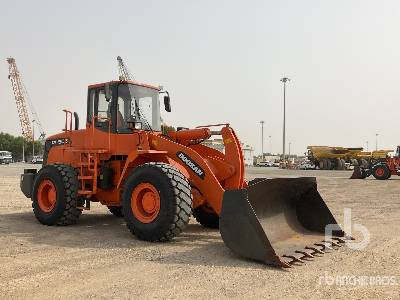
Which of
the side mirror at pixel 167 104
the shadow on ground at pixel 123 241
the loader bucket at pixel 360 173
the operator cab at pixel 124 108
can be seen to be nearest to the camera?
the shadow on ground at pixel 123 241

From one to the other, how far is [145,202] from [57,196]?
2.13 m

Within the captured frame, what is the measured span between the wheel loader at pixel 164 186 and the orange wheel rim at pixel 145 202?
0.05 ft

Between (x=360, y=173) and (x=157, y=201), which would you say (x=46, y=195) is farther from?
(x=360, y=173)

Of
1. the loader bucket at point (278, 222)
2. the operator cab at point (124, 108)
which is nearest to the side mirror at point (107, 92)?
the operator cab at point (124, 108)

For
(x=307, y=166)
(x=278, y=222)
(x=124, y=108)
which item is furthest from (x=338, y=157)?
(x=278, y=222)

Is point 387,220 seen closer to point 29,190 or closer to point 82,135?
point 82,135

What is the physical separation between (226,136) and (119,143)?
2113mm

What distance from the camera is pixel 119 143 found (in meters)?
8.27

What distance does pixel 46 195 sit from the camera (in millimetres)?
8820

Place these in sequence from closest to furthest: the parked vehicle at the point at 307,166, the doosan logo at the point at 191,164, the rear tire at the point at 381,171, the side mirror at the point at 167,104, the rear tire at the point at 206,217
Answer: the doosan logo at the point at 191,164
the rear tire at the point at 206,217
the side mirror at the point at 167,104
the rear tire at the point at 381,171
the parked vehicle at the point at 307,166

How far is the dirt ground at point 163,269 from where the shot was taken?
4.38 metres

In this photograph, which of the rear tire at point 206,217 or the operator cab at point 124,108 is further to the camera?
the operator cab at point 124,108

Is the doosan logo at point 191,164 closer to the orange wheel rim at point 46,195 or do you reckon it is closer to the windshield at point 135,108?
the windshield at point 135,108

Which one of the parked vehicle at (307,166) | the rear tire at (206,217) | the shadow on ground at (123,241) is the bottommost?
the shadow on ground at (123,241)
